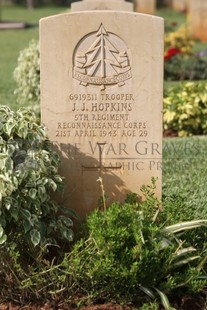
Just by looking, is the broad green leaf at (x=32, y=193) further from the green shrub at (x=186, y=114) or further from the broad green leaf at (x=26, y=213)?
the green shrub at (x=186, y=114)

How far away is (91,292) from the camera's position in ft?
14.6

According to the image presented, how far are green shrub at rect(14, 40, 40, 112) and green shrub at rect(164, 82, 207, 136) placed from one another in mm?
1439

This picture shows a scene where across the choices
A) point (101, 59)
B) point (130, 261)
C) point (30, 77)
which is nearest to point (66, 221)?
point (130, 261)

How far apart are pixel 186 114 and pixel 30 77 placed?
1.77 metres

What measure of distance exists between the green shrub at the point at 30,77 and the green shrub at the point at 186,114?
144 cm

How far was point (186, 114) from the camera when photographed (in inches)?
329

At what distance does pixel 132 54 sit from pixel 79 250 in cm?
124

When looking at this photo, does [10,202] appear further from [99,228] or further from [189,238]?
[189,238]

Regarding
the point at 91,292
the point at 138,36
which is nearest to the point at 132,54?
the point at 138,36

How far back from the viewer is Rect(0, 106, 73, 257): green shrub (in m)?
4.38

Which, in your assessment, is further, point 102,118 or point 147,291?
point 102,118

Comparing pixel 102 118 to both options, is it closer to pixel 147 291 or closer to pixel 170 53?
pixel 147 291

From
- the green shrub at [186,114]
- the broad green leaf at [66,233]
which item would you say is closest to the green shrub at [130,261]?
the broad green leaf at [66,233]

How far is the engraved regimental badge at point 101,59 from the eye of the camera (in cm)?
492
